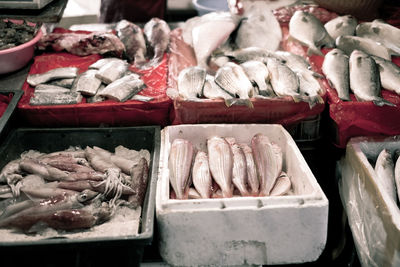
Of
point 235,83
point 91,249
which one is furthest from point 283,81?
point 91,249

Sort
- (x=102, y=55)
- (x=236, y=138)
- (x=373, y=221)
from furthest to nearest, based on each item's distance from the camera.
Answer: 1. (x=102, y=55)
2. (x=236, y=138)
3. (x=373, y=221)

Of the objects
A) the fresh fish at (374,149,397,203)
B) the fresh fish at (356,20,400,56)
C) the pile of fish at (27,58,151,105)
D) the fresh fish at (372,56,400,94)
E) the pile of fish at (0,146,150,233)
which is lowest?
the fresh fish at (374,149,397,203)

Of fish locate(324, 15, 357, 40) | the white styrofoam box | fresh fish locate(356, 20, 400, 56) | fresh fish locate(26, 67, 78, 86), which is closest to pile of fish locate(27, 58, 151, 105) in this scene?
fresh fish locate(26, 67, 78, 86)

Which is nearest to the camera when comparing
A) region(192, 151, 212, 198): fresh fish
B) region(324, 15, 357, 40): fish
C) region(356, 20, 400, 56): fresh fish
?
region(192, 151, 212, 198): fresh fish

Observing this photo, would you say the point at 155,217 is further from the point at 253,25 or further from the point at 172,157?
the point at 253,25

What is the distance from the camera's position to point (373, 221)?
85.0 inches

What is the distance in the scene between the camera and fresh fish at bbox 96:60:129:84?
8.98ft

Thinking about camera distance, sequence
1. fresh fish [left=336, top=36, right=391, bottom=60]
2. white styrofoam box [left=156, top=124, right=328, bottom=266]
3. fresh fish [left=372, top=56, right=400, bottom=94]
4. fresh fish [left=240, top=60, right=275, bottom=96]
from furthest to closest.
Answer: fresh fish [left=336, top=36, right=391, bottom=60], fresh fish [left=372, top=56, right=400, bottom=94], fresh fish [left=240, top=60, right=275, bottom=96], white styrofoam box [left=156, top=124, right=328, bottom=266]

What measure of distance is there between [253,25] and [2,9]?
81.6 inches

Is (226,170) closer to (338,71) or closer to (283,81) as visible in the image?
(283,81)

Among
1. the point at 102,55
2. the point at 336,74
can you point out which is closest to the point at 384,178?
the point at 336,74

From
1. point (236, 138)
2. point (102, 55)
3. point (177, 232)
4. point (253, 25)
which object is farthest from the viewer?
point (253, 25)

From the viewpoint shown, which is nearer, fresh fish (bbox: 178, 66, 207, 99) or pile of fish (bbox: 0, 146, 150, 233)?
pile of fish (bbox: 0, 146, 150, 233)

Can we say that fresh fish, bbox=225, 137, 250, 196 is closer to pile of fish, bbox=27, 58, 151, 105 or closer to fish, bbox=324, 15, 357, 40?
pile of fish, bbox=27, 58, 151, 105
